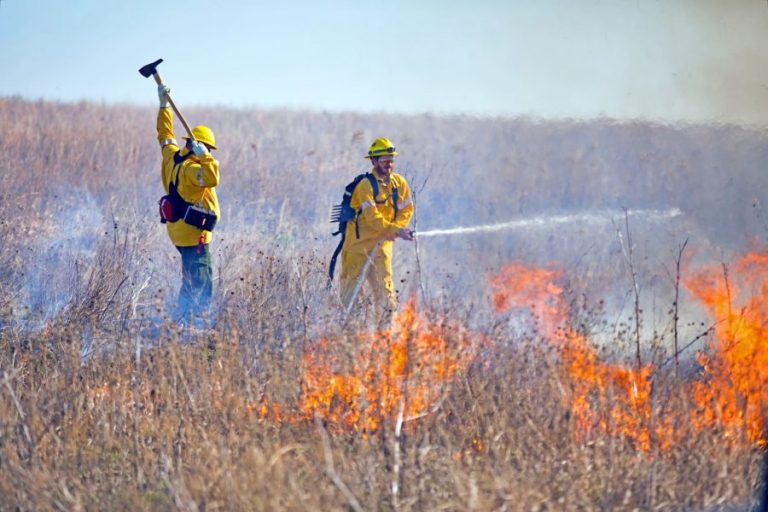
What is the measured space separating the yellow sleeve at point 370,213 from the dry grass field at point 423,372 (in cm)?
67

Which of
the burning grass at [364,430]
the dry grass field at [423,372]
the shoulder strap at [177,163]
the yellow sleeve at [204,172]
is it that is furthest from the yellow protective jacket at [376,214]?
the burning grass at [364,430]

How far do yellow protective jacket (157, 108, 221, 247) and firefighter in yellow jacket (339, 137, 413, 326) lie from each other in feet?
3.94

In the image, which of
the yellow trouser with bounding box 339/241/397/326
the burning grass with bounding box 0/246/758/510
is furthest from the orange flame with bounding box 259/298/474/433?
the yellow trouser with bounding box 339/241/397/326

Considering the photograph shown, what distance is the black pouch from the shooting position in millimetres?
8836

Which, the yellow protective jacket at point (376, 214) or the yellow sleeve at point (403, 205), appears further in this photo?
the yellow sleeve at point (403, 205)

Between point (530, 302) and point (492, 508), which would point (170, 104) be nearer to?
point (530, 302)

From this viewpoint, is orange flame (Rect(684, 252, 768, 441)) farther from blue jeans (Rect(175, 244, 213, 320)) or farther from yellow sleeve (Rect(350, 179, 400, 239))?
blue jeans (Rect(175, 244, 213, 320))

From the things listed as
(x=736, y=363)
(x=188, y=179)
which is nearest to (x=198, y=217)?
(x=188, y=179)

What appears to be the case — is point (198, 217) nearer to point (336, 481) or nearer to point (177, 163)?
point (177, 163)

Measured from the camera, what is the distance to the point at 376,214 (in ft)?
28.5

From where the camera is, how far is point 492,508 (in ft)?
16.3

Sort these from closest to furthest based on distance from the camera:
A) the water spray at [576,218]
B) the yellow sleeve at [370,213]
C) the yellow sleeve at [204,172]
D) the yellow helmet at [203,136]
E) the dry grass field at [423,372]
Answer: the dry grass field at [423,372] < the yellow sleeve at [204,172] < the yellow sleeve at [370,213] < the yellow helmet at [203,136] < the water spray at [576,218]

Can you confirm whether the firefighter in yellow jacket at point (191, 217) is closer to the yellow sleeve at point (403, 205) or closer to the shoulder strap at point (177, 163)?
the shoulder strap at point (177, 163)

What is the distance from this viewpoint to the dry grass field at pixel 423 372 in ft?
17.6
